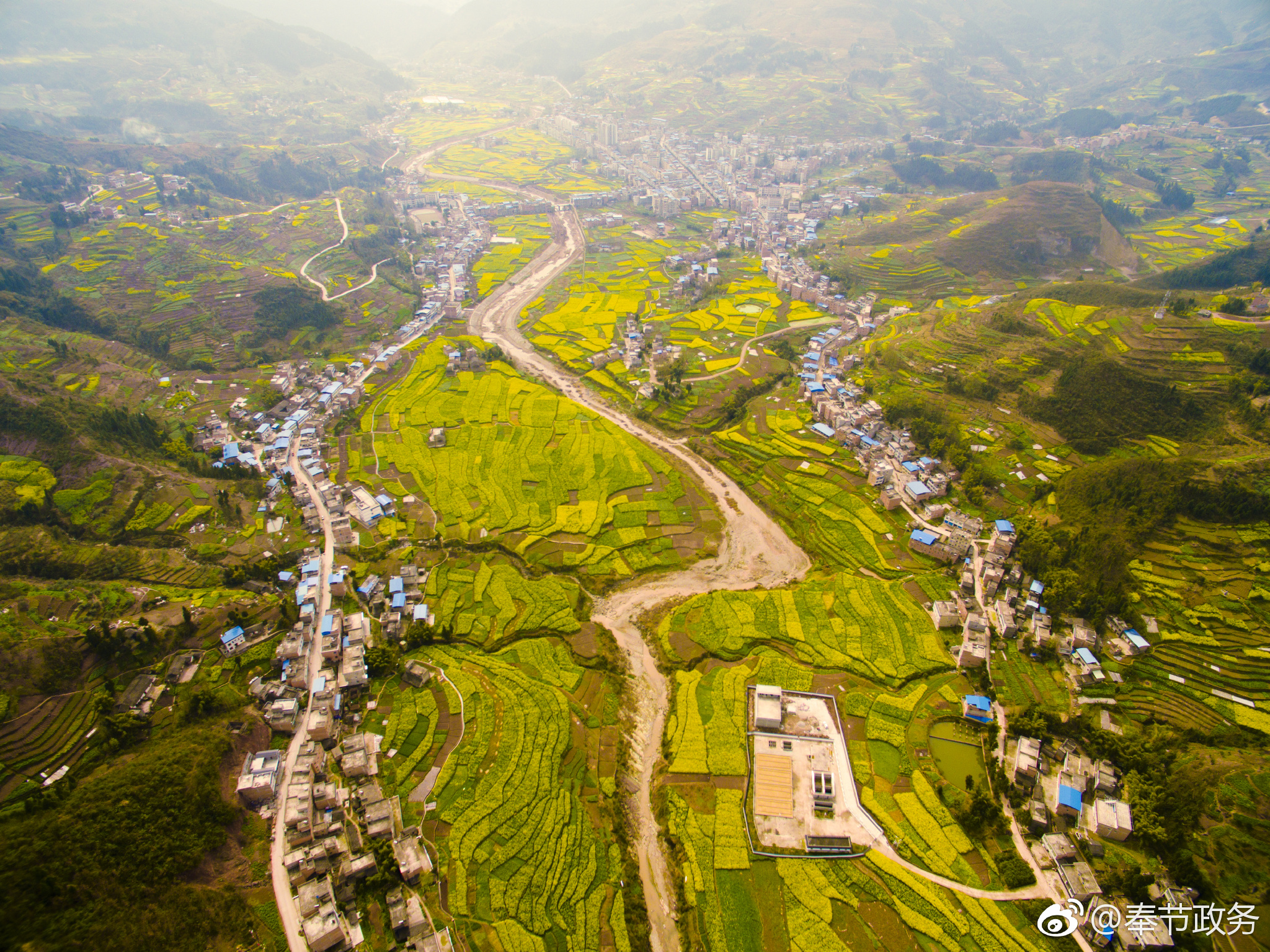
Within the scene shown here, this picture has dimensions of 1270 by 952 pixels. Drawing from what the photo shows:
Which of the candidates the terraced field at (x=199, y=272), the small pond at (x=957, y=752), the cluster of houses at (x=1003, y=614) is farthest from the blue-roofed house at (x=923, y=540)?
the terraced field at (x=199, y=272)

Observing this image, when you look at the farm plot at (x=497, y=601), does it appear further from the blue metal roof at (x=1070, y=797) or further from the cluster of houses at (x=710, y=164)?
the cluster of houses at (x=710, y=164)

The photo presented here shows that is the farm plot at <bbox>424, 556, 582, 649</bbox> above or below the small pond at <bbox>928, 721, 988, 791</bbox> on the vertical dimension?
below

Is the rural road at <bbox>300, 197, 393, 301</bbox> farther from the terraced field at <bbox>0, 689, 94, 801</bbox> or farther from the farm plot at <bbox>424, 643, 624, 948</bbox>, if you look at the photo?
the farm plot at <bbox>424, 643, 624, 948</bbox>

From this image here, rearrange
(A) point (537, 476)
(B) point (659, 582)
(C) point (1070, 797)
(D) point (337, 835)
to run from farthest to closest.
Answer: (A) point (537, 476) → (B) point (659, 582) → (C) point (1070, 797) → (D) point (337, 835)

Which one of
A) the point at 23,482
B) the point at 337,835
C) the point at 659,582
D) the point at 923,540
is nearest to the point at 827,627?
the point at 923,540

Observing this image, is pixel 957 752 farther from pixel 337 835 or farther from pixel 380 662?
pixel 380 662

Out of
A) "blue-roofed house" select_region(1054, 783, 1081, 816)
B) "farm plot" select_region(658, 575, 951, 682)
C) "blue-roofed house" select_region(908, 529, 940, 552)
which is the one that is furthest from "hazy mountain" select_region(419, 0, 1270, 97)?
"blue-roofed house" select_region(1054, 783, 1081, 816)
